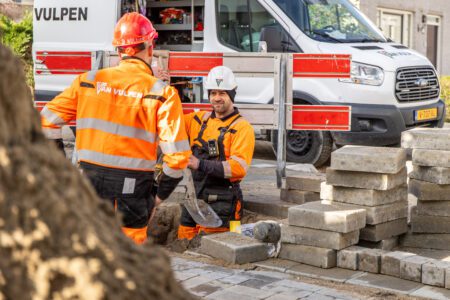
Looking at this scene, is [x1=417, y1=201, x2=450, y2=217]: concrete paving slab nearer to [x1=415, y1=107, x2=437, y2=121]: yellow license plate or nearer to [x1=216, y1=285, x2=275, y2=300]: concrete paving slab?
[x1=216, y1=285, x2=275, y2=300]: concrete paving slab

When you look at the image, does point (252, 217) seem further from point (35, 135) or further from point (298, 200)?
point (35, 135)

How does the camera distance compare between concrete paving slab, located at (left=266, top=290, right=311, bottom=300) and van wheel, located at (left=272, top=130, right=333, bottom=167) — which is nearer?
concrete paving slab, located at (left=266, top=290, right=311, bottom=300)

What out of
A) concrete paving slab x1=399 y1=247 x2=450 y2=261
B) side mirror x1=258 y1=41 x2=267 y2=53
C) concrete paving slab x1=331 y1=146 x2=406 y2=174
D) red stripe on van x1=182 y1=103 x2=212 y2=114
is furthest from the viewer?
side mirror x1=258 y1=41 x2=267 y2=53

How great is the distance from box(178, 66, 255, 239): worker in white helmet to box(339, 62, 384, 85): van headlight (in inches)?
153

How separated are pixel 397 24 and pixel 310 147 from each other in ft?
52.0

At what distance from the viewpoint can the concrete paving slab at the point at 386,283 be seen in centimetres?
532

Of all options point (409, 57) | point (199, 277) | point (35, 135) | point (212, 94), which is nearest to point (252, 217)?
point (212, 94)

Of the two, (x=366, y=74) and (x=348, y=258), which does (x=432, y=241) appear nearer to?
(x=348, y=258)

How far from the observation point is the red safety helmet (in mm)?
4633

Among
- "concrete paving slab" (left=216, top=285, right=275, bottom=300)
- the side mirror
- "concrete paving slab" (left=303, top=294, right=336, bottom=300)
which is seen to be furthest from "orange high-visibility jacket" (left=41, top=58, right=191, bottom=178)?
the side mirror

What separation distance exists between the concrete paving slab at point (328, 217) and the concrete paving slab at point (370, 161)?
0.33m

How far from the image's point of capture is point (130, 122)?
4.46m

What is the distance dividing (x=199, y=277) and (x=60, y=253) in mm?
3706

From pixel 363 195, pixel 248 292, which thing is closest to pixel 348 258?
pixel 363 195
